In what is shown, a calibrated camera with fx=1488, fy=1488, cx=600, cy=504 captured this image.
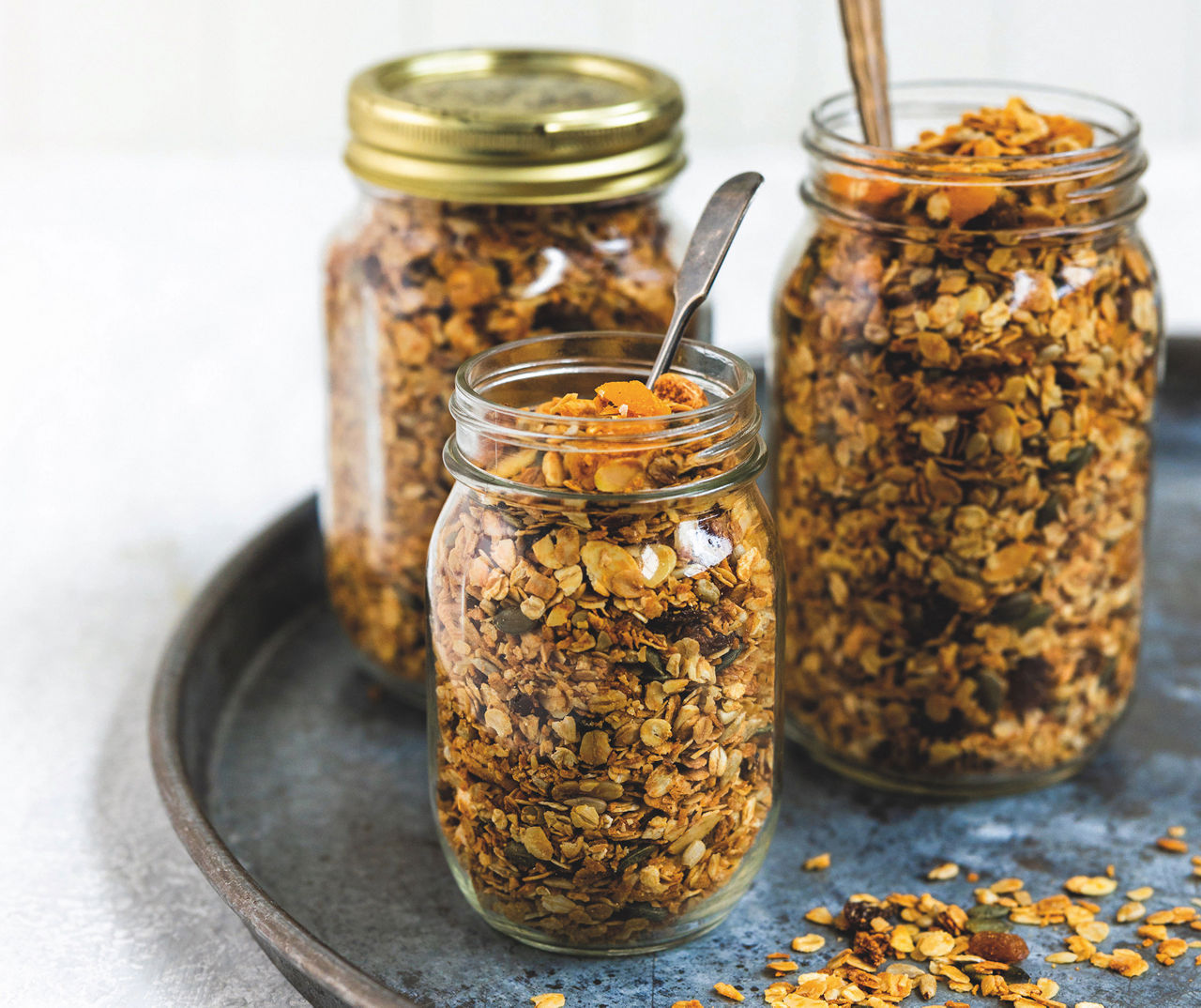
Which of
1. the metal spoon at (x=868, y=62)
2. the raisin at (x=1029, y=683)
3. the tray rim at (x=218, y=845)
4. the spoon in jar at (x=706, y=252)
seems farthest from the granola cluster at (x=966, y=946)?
the metal spoon at (x=868, y=62)

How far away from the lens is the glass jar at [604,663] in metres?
0.82

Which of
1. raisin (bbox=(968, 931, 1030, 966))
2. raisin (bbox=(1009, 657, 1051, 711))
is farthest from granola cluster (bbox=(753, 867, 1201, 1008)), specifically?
raisin (bbox=(1009, 657, 1051, 711))

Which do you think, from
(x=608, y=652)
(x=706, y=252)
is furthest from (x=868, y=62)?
(x=608, y=652)

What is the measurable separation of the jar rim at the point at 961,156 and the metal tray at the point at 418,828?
17.6 inches

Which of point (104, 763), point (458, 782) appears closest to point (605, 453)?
point (458, 782)

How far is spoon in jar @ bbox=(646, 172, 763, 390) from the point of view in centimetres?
90

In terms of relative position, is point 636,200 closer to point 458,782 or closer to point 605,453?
point 605,453

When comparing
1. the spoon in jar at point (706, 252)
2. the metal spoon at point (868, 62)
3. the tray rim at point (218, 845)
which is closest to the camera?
the tray rim at point (218, 845)

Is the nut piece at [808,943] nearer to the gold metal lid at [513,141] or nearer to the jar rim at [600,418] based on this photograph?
the jar rim at [600,418]

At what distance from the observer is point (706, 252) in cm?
91

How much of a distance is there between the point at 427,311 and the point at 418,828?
37 cm

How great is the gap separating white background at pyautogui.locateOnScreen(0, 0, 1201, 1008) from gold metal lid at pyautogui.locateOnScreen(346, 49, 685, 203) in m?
0.36

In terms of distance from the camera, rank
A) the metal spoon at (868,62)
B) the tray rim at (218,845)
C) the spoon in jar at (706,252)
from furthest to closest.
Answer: the metal spoon at (868,62) < the spoon in jar at (706,252) < the tray rim at (218,845)

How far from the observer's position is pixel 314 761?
1.14 meters
